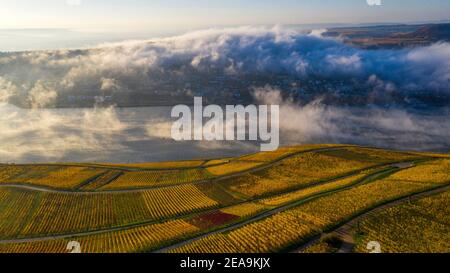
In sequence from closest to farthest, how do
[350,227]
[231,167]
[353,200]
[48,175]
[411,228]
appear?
1. [411,228]
2. [350,227]
3. [353,200]
4. [48,175]
5. [231,167]

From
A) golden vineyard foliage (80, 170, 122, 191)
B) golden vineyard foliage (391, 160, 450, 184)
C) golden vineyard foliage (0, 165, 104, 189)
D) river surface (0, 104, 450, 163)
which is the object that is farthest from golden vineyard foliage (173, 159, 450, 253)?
river surface (0, 104, 450, 163)

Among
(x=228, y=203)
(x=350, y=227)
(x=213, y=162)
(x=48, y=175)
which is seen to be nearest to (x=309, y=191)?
(x=228, y=203)

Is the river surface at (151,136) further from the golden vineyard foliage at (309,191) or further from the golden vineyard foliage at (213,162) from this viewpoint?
the golden vineyard foliage at (309,191)

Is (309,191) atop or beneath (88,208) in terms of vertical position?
atop

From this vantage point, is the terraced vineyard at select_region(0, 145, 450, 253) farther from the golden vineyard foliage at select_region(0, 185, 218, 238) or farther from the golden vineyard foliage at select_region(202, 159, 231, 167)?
the golden vineyard foliage at select_region(202, 159, 231, 167)

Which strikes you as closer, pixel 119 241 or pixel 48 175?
pixel 119 241

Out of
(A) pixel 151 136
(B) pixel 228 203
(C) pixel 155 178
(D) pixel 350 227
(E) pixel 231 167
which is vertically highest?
(D) pixel 350 227

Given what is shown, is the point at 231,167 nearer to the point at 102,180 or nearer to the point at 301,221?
the point at 102,180

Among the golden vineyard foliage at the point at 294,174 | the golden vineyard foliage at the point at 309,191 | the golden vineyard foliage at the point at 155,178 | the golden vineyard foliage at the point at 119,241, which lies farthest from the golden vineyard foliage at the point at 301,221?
the golden vineyard foliage at the point at 155,178
